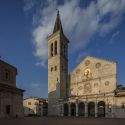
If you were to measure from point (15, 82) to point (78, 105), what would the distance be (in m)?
17.5

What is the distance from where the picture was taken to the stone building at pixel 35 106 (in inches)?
2768

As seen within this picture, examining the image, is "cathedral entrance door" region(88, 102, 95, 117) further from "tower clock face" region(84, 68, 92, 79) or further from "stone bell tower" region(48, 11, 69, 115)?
"stone bell tower" region(48, 11, 69, 115)

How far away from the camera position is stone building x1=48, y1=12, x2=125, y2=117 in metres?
49.2

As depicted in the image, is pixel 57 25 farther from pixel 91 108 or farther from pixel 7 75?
pixel 7 75

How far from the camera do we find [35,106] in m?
72.9

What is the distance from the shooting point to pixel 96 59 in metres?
56.2

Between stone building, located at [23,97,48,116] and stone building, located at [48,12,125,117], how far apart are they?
11.2m

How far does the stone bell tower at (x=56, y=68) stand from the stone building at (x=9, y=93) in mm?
16463

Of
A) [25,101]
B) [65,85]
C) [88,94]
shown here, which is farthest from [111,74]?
[25,101]

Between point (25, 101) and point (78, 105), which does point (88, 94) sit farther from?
point (25, 101)

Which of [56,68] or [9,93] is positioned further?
[56,68]

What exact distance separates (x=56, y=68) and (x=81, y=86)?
7316mm

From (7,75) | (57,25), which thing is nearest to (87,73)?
(57,25)

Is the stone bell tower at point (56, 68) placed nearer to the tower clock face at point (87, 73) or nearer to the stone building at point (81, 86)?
the stone building at point (81, 86)
